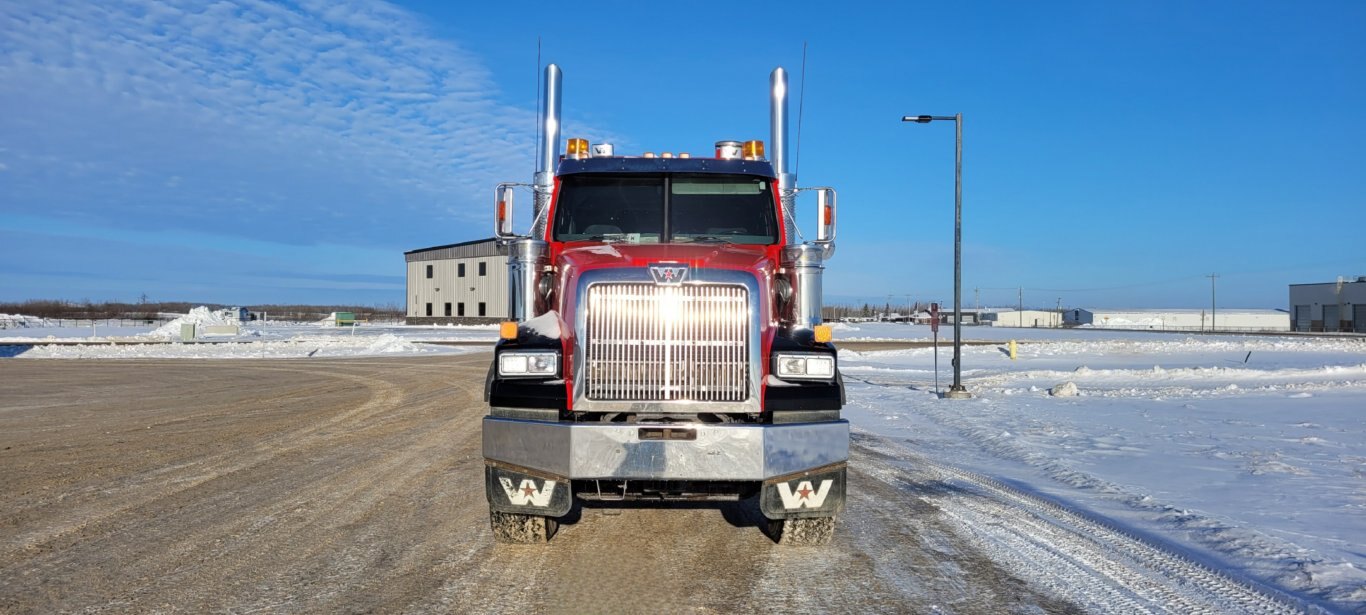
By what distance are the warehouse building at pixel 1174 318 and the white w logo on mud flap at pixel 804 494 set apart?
→ 390ft

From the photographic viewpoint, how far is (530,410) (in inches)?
221

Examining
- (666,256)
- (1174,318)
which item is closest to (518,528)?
(666,256)

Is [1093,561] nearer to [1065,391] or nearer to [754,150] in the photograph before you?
[754,150]

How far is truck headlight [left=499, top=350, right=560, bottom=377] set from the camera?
18.2ft

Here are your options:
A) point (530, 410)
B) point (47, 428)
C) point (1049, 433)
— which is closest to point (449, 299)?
point (47, 428)

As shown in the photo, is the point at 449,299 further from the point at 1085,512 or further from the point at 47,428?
the point at 1085,512

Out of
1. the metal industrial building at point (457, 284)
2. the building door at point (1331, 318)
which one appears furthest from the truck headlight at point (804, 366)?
the building door at point (1331, 318)

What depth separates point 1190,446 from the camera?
10.8m

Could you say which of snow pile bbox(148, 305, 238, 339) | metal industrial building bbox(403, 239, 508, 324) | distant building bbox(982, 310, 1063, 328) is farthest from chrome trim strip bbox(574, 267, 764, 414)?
distant building bbox(982, 310, 1063, 328)

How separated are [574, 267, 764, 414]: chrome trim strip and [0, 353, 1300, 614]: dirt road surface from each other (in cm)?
76

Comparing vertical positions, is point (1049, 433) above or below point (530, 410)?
below

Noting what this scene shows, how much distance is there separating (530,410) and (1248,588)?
4.48 m

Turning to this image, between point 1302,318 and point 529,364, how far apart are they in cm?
10904

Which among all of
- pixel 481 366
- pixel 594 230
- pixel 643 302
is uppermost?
pixel 594 230
